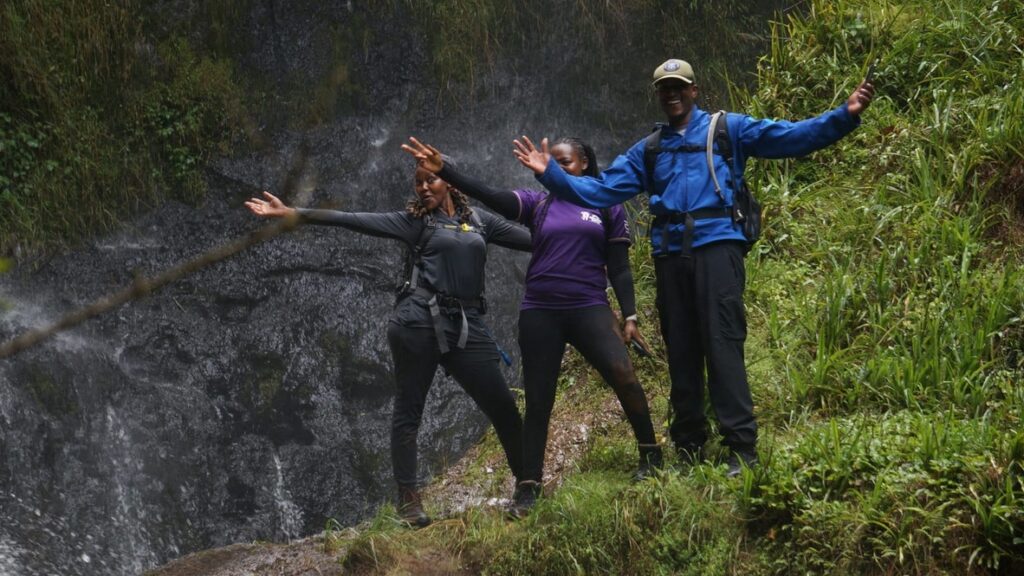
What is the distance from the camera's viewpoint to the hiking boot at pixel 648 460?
5.74m

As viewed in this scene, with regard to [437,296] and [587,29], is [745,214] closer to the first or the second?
[437,296]

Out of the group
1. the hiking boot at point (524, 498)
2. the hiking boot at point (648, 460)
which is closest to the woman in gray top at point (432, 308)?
the hiking boot at point (524, 498)

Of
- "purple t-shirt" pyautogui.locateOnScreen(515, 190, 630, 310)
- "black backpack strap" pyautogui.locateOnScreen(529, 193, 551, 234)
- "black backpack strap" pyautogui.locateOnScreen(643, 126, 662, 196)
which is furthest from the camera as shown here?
"black backpack strap" pyautogui.locateOnScreen(529, 193, 551, 234)

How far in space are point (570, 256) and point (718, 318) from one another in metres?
0.78

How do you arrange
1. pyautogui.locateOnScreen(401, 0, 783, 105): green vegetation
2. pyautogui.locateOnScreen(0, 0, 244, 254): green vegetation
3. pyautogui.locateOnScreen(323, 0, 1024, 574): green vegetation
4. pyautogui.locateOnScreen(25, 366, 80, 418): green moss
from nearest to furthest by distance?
pyautogui.locateOnScreen(323, 0, 1024, 574): green vegetation, pyautogui.locateOnScreen(25, 366, 80, 418): green moss, pyautogui.locateOnScreen(0, 0, 244, 254): green vegetation, pyautogui.locateOnScreen(401, 0, 783, 105): green vegetation

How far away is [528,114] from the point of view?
444 inches

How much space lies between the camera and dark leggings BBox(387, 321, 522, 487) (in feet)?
19.4

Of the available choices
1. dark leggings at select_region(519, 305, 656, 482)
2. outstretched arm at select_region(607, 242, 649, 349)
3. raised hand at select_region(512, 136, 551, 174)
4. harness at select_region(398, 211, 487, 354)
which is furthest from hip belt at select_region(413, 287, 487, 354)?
raised hand at select_region(512, 136, 551, 174)

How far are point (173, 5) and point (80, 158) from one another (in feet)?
5.63

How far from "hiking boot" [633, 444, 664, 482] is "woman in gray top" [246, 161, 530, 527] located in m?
0.65

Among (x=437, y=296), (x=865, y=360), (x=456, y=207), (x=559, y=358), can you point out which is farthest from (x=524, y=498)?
(x=865, y=360)

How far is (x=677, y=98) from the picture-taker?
5355mm

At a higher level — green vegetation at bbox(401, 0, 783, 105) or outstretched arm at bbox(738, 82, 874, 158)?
green vegetation at bbox(401, 0, 783, 105)

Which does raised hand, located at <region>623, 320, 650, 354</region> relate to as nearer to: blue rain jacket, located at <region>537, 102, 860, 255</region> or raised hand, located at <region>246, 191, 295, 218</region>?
blue rain jacket, located at <region>537, 102, 860, 255</region>
